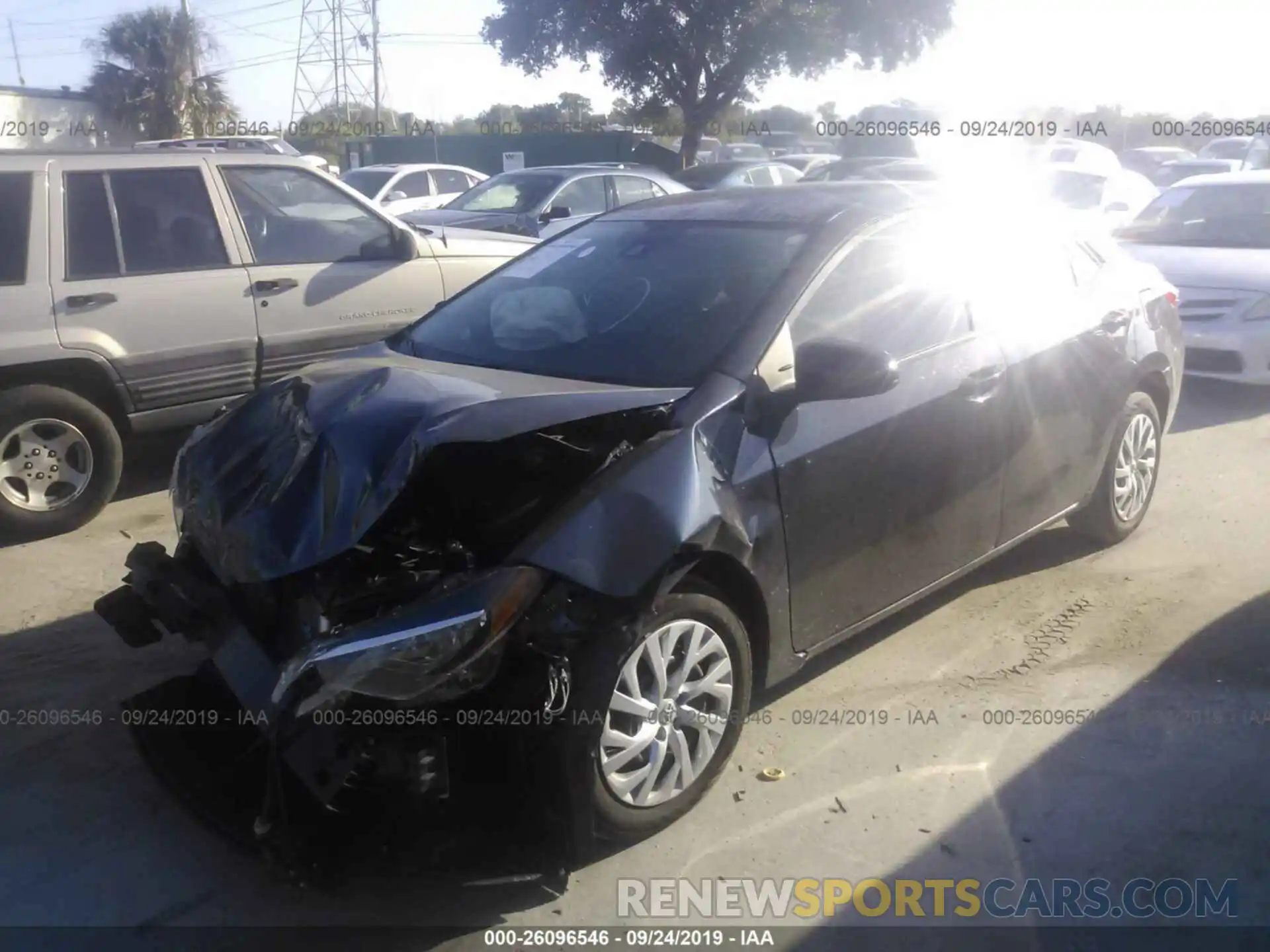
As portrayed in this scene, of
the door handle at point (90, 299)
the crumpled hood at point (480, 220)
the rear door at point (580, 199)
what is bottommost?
the door handle at point (90, 299)

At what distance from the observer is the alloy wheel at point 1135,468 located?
5297 millimetres

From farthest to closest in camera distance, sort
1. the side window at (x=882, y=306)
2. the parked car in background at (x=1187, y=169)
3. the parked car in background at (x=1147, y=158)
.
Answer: the parked car in background at (x=1147, y=158)
the parked car in background at (x=1187, y=169)
the side window at (x=882, y=306)

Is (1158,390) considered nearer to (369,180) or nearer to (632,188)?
(632,188)

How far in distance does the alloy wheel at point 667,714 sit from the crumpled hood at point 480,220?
8698mm

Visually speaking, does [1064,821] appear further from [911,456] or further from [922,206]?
[922,206]

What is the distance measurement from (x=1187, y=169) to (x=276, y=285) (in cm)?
2164

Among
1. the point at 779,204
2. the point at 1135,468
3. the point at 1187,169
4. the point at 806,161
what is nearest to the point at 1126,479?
the point at 1135,468

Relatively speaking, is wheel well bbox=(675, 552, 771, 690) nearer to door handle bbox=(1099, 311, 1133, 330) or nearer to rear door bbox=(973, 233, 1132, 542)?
rear door bbox=(973, 233, 1132, 542)

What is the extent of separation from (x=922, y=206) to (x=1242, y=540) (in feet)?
8.51

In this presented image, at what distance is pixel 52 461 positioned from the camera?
5.71m

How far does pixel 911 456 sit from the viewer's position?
13.0 ft

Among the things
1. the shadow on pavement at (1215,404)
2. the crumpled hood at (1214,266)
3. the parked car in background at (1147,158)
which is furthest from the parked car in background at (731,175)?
the parked car in background at (1147,158)

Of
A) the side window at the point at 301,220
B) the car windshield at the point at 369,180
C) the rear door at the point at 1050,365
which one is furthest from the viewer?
the car windshield at the point at 369,180

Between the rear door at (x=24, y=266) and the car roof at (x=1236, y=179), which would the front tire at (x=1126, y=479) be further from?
the car roof at (x=1236, y=179)
